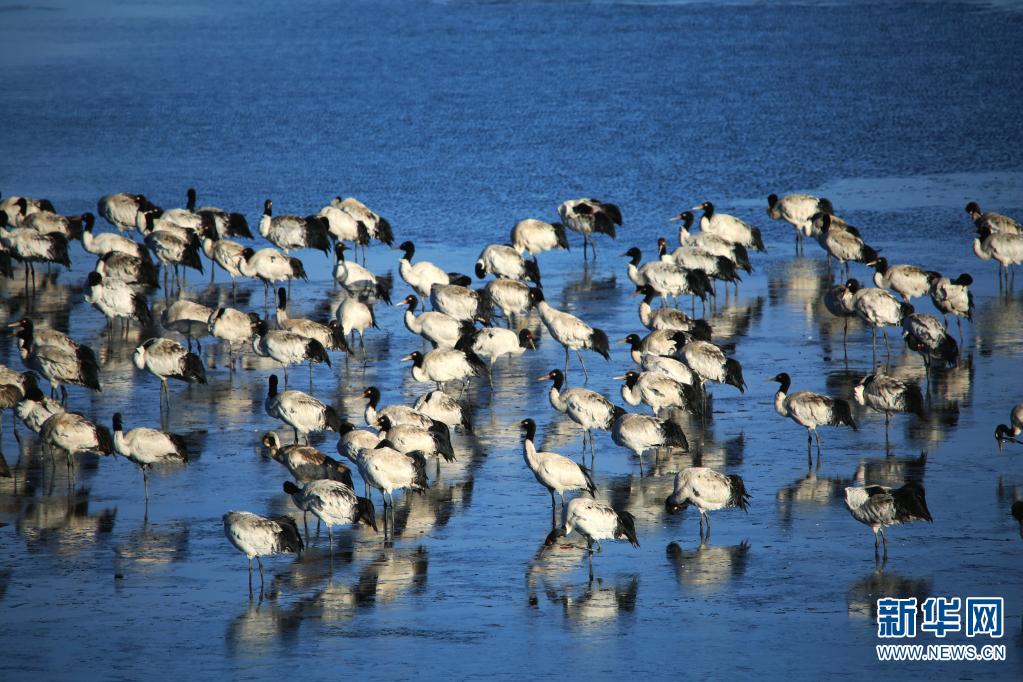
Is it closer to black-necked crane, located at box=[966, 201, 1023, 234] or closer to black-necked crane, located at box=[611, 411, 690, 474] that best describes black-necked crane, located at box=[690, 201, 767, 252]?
black-necked crane, located at box=[966, 201, 1023, 234]

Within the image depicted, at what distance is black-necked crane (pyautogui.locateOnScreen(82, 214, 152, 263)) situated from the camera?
26609 millimetres

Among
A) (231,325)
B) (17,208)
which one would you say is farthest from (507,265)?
(17,208)

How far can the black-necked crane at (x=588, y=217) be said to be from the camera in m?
28.2

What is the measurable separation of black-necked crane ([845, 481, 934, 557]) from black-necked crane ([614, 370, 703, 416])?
416cm

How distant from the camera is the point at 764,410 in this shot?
1969cm

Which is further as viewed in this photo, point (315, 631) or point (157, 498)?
point (157, 498)

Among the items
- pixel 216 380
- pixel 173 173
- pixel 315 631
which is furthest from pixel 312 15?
pixel 315 631

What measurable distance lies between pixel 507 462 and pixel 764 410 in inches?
145

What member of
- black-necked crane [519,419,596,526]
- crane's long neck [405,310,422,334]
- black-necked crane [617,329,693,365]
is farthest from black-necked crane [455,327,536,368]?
black-necked crane [519,419,596,526]

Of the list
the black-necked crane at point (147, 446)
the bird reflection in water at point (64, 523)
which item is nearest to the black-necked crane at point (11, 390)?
the bird reflection in water at point (64, 523)

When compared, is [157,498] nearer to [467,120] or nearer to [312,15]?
[467,120]

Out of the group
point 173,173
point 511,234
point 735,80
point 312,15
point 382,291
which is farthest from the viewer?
point 312,15

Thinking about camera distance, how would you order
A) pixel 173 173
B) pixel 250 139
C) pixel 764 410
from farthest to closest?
pixel 250 139
pixel 173 173
pixel 764 410

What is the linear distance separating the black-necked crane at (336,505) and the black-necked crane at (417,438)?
172 centimetres
